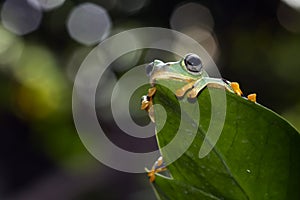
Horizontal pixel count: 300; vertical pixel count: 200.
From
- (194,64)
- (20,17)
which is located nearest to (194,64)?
(194,64)

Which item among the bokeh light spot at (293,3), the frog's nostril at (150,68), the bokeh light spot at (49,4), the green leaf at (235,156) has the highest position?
the frog's nostril at (150,68)

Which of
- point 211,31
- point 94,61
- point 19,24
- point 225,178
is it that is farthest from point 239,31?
point 225,178

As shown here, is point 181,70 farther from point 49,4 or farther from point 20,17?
point 20,17

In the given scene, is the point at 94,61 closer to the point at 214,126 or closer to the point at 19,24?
the point at 19,24

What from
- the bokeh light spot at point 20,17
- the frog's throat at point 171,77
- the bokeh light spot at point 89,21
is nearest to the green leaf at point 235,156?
the frog's throat at point 171,77

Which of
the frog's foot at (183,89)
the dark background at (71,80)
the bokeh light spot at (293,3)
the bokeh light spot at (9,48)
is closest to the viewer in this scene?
the frog's foot at (183,89)

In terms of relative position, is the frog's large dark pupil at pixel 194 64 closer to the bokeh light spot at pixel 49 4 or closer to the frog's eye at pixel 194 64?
the frog's eye at pixel 194 64
